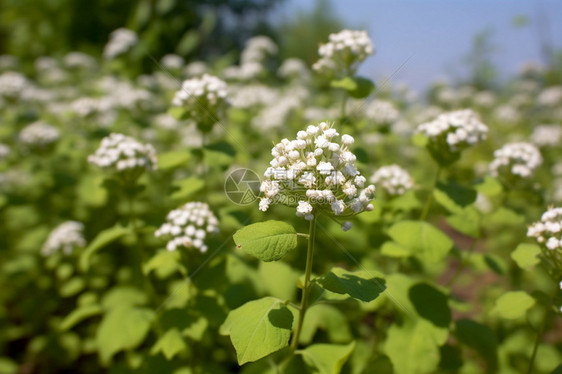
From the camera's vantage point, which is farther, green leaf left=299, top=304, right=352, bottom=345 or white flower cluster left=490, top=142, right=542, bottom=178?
white flower cluster left=490, top=142, right=542, bottom=178

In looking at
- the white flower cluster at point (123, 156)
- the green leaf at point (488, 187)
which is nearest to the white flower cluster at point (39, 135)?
the white flower cluster at point (123, 156)

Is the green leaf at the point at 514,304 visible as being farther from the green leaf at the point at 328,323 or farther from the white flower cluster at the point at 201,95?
the white flower cluster at the point at 201,95

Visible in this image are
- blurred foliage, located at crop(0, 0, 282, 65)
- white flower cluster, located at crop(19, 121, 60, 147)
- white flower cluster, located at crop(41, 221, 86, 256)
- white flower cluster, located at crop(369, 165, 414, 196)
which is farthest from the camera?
blurred foliage, located at crop(0, 0, 282, 65)

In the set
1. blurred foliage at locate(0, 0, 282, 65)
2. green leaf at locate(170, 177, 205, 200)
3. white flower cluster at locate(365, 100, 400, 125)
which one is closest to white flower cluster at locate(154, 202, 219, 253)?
green leaf at locate(170, 177, 205, 200)

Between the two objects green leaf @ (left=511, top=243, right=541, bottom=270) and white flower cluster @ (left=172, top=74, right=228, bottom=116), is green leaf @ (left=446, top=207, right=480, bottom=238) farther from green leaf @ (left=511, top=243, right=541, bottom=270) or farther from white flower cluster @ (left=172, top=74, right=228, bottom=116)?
white flower cluster @ (left=172, top=74, right=228, bottom=116)

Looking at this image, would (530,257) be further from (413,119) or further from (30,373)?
(413,119)

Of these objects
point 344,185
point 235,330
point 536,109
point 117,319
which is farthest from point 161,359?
point 536,109
